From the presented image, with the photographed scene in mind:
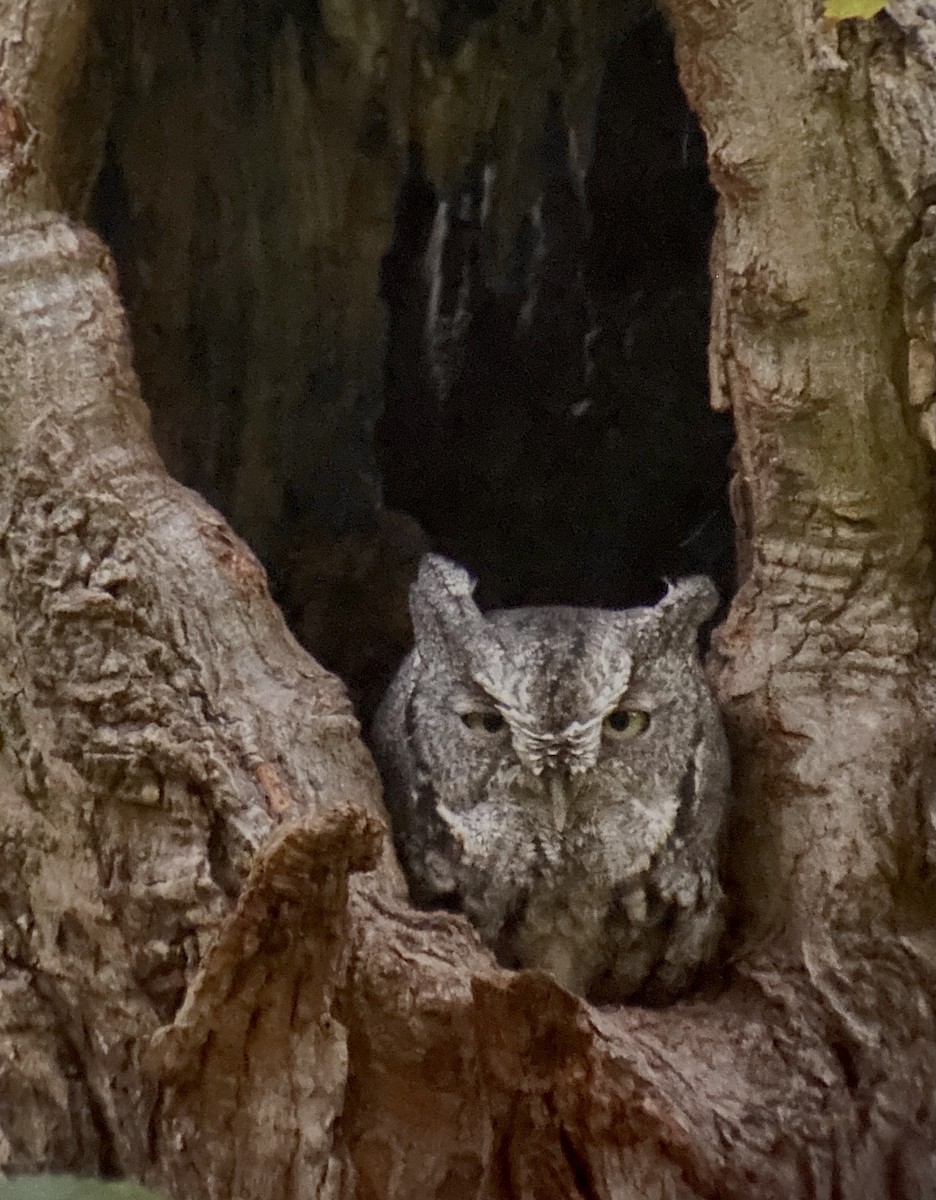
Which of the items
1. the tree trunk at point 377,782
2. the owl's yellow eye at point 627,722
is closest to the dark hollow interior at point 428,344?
the tree trunk at point 377,782

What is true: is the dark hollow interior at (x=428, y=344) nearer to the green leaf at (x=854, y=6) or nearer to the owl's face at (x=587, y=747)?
the owl's face at (x=587, y=747)

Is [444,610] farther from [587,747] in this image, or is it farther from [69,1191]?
[69,1191]

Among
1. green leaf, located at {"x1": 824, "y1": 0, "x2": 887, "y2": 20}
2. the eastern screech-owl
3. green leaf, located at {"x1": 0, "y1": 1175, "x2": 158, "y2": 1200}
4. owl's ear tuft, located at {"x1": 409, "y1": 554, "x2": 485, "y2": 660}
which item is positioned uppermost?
green leaf, located at {"x1": 824, "y1": 0, "x2": 887, "y2": 20}

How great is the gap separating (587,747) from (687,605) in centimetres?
29

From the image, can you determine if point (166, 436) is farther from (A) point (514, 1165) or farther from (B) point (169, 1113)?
(A) point (514, 1165)

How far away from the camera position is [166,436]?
2.64 meters

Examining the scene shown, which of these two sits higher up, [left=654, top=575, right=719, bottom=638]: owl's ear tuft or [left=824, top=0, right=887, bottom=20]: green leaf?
[left=824, top=0, right=887, bottom=20]: green leaf

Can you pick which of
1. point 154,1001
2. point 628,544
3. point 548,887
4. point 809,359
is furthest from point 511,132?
point 154,1001

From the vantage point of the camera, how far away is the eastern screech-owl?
76.0 inches

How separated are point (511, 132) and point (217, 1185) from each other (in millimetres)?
2099

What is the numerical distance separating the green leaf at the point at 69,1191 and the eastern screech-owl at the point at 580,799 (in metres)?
1.12

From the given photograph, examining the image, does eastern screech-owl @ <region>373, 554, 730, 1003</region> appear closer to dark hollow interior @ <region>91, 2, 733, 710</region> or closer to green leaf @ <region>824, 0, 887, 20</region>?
dark hollow interior @ <region>91, 2, 733, 710</region>

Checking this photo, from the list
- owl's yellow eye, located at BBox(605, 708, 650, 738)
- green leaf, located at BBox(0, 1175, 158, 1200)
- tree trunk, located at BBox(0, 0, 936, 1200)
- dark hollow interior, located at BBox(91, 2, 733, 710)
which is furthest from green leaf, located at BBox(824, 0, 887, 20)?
dark hollow interior, located at BBox(91, 2, 733, 710)

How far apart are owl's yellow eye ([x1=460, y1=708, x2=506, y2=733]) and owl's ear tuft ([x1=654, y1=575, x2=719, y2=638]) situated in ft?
0.91
